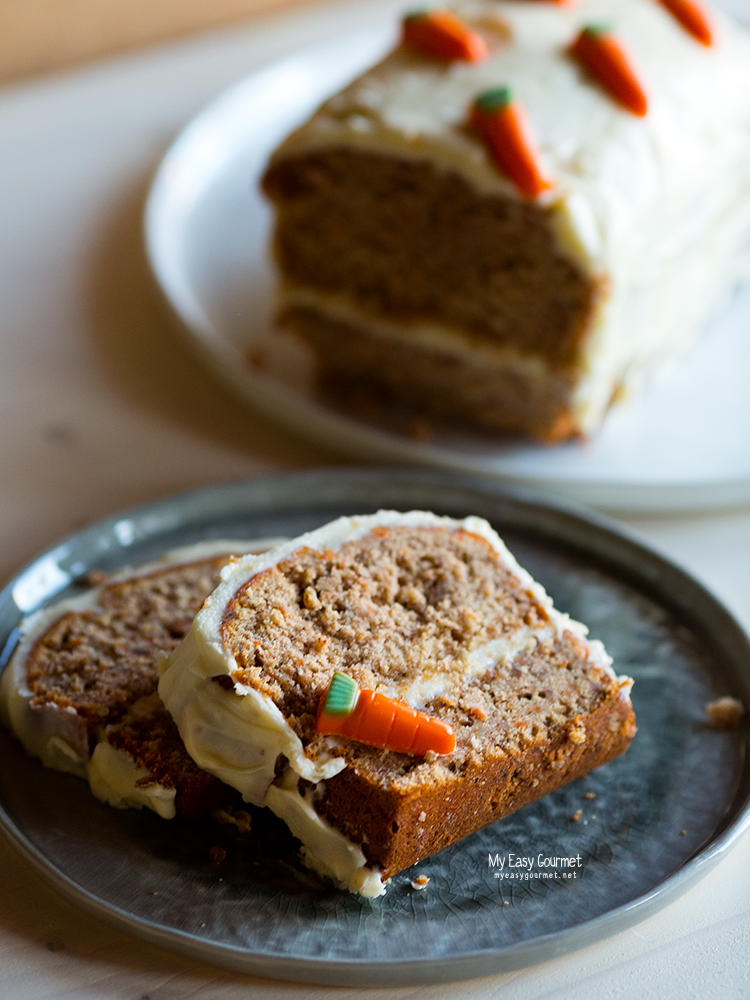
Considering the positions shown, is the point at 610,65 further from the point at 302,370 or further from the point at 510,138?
the point at 302,370

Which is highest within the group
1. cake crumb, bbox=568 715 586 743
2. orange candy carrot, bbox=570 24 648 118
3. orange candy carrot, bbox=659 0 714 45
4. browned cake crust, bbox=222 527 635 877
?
orange candy carrot, bbox=570 24 648 118

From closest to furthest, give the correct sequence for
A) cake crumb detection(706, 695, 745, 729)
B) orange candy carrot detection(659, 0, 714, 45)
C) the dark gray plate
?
the dark gray plate → cake crumb detection(706, 695, 745, 729) → orange candy carrot detection(659, 0, 714, 45)

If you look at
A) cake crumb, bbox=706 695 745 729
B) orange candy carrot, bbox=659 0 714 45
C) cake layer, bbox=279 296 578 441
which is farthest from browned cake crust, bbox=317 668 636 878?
orange candy carrot, bbox=659 0 714 45

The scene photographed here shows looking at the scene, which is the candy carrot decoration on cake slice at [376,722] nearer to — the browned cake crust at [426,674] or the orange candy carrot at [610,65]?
the browned cake crust at [426,674]

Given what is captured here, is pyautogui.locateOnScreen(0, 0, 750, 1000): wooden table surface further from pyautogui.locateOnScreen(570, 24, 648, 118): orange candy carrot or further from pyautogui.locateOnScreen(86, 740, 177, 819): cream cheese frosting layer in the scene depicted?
pyautogui.locateOnScreen(570, 24, 648, 118): orange candy carrot

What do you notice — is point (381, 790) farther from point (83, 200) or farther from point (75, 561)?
point (83, 200)

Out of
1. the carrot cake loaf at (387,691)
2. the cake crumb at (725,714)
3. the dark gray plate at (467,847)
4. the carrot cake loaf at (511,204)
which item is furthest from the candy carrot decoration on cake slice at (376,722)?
the carrot cake loaf at (511,204)

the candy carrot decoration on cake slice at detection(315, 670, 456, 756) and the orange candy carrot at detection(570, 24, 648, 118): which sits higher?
the orange candy carrot at detection(570, 24, 648, 118)
